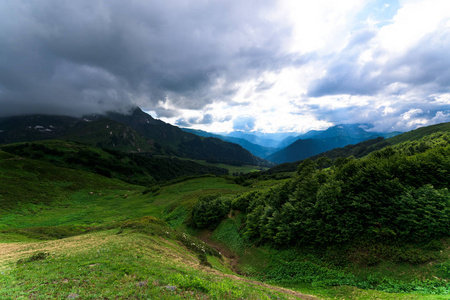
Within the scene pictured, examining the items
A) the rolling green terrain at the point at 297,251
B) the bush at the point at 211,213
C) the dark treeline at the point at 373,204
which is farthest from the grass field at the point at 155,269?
the dark treeline at the point at 373,204

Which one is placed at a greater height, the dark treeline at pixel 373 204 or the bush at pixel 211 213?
the dark treeline at pixel 373 204

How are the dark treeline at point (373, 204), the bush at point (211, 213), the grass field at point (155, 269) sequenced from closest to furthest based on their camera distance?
1. the grass field at point (155, 269)
2. the dark treeline at point (373, 204)
3. the bush at point (211, 213)

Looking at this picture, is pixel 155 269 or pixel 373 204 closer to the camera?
pixel 155 269

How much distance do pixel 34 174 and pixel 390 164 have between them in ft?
469

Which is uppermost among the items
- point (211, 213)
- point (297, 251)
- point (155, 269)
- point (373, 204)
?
point (373, 204)

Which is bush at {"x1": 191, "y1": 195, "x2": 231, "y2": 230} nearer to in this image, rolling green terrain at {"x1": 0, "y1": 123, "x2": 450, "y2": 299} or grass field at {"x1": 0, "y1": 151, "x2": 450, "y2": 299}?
grass field at {"x1": 0, "y1": 151, "x2": 450, "y2": 299}

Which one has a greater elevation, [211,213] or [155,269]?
[155,269]

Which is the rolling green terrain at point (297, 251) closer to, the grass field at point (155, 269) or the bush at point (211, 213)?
the grass field at point (155, 269)

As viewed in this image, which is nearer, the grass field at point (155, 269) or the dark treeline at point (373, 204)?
the grass field at point (155, 269)

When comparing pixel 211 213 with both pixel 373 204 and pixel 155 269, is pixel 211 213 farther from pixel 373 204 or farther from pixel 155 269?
pixel 373 204

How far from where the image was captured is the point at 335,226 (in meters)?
22.0

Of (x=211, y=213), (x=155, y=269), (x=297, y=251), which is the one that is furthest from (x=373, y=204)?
(x=211, y=213)

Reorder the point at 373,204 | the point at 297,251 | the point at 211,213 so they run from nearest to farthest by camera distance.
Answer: the point at 373,204, the point at 297,251, the point at 211,213

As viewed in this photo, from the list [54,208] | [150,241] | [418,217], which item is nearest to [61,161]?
[54,208]
